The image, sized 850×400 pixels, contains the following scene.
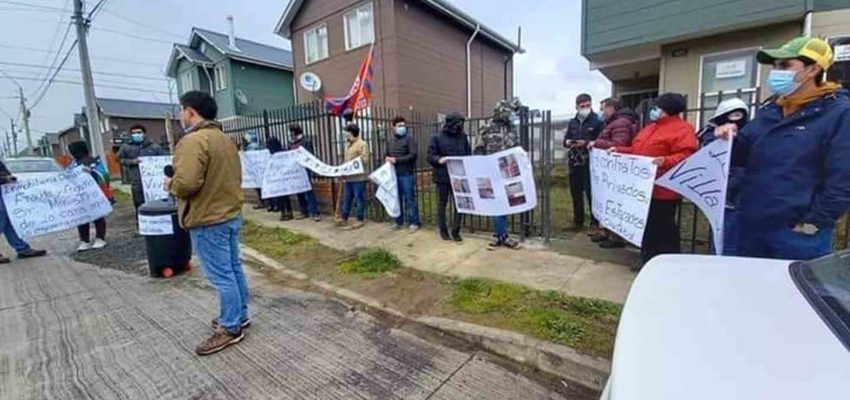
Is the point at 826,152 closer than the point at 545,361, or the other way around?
the point at 826,152

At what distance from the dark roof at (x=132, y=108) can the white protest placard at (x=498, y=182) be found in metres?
31.0

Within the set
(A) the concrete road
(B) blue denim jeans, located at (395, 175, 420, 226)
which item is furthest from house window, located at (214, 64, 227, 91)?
(A) the concrete road

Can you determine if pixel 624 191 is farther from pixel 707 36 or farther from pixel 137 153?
pixel 137 153

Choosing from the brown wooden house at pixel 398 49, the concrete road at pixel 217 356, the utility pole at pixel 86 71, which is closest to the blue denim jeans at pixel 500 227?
the concrete road at pixel 217 356

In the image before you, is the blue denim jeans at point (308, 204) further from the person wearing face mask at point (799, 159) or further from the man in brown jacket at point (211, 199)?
the person wearing face mask at point (799, 159)

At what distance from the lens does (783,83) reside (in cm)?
243

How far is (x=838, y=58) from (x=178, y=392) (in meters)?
10.5

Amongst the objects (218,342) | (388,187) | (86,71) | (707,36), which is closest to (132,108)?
(86,71)

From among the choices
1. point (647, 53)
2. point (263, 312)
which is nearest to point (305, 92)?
point (647, 53)

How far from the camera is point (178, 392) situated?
257 centimetres

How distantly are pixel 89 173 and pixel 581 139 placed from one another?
23.8ft

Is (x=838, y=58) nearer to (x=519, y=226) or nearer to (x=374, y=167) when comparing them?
(x=519, y=226)

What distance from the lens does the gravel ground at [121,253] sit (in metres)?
5.41

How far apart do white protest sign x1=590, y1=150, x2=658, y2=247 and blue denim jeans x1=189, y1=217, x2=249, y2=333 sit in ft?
11.3
